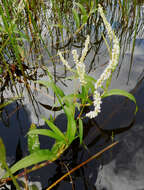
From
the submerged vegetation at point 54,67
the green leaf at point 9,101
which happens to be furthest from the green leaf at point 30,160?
the green leaf at point 9,101

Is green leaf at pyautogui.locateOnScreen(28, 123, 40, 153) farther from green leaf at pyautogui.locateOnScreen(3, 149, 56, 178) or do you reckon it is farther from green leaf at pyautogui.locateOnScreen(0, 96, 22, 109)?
green leaf at pyautogui.locateOnScreen(0, 96, 22, 109)

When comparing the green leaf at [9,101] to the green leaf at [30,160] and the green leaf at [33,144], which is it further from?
the green leaf at [30,160]

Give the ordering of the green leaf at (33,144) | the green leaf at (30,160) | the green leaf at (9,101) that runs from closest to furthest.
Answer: the green leaf at (30,160), the green leaf at (33,144), the green leaf at (9,101)

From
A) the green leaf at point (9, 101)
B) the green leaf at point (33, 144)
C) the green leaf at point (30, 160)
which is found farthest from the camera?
the green leaf at point (9, 101)

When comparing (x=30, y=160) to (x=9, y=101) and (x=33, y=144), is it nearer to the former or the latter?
(x=33, y=144)

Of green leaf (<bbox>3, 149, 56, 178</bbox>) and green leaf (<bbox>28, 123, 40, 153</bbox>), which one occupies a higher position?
green leaf (<bbox>3, 149, 56, 178</bbox>)

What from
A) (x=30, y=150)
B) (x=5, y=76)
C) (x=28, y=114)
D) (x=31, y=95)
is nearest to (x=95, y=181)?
(x=30, y=150)

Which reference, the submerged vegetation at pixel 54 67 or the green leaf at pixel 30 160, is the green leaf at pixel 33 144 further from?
the green leaf at pixel 30 160

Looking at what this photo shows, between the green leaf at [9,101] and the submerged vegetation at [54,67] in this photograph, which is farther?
the green leaf at [9,101]

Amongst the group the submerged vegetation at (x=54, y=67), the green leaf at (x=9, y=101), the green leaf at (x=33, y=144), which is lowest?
the green leaf at (x=33, y=144)

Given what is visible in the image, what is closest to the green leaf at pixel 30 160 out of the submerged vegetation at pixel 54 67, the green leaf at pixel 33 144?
the submerged vegetation at pixel 54 67

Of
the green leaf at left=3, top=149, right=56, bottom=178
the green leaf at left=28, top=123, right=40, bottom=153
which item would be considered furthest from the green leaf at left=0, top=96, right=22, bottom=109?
the green leaf at left=3, top=149, right=56, bottom=178

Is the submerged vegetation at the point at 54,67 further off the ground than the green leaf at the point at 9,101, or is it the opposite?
the submerged vegetation at the point at 54,67

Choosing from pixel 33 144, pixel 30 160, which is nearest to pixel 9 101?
pixel 33 144
